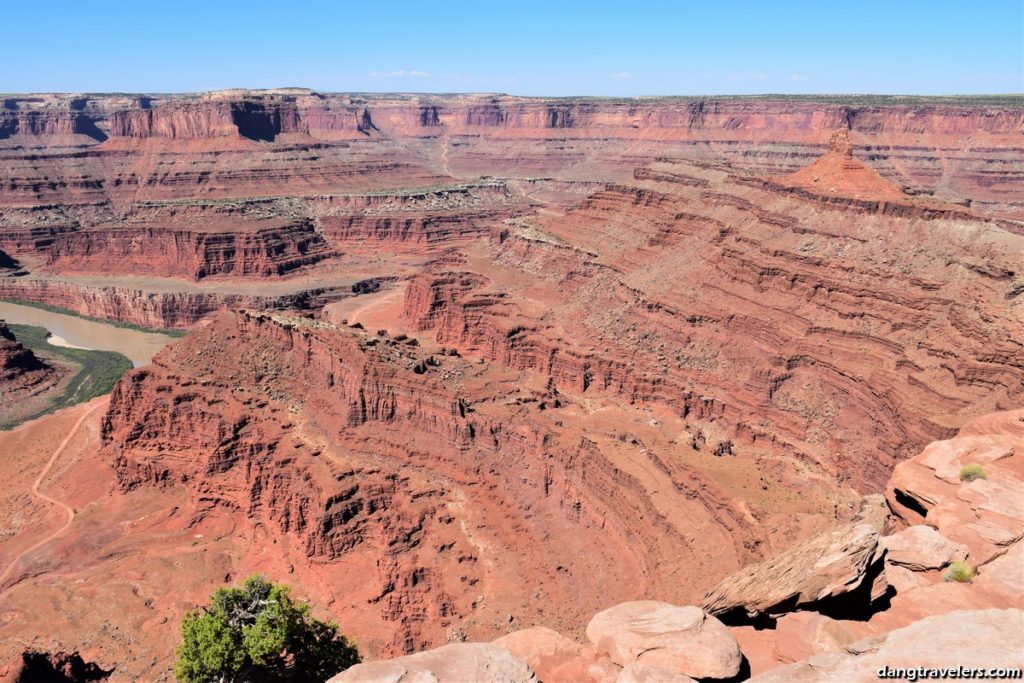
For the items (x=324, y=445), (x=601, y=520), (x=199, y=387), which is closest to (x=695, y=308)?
(x=601, y=520)

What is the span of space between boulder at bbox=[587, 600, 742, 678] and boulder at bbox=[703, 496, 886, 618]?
5.34 ft

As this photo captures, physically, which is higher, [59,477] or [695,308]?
[695,308]

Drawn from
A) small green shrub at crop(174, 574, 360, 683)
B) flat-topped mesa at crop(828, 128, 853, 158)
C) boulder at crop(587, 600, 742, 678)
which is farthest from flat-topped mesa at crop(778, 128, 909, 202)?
small green shrub at crop(174, 574, 360, 683)

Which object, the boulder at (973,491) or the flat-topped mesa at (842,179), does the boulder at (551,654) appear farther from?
the flat-topped mesa at (842,179)

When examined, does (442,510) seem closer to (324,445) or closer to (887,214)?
(324,445)

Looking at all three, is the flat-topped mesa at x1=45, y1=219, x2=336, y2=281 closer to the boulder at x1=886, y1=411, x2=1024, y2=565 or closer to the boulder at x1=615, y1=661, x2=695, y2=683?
the boulder at x1=886, y1=411, x2=1024, y2=565

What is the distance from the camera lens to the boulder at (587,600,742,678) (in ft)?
51.3

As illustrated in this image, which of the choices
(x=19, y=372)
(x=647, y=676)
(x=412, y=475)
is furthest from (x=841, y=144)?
(x=19, y=372)

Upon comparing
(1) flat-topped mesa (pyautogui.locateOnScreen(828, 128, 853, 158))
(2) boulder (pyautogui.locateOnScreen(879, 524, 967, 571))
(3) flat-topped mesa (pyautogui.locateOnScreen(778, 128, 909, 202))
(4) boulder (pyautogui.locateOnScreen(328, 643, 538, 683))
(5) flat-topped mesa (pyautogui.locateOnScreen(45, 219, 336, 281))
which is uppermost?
(1) flat-topped mesa (pyautogui.locateOnScreen(828, 128, 853, 158))

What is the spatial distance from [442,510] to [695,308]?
2949 cm

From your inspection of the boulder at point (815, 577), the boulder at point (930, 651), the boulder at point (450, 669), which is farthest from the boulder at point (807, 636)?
the boulder at point (450, 669)

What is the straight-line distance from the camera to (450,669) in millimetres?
16141

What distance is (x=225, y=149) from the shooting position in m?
158

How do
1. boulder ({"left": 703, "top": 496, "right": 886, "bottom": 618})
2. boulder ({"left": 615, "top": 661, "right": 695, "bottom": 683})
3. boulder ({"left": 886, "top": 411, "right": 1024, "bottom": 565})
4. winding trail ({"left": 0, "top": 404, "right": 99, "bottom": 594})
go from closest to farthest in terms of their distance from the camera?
boulder ({"left": 615, "top": 661, "right": 695, "bottom": 683}) < boulder ({"left": 703, "top": 496, "right": 886, "bottom": 618}) < boulder ({"left": 886, "top": 411, "right": 1024, "bottom": 565}) < winding trail ({"left": 0, "top": 404, "right": 99, "bottom": 594})
